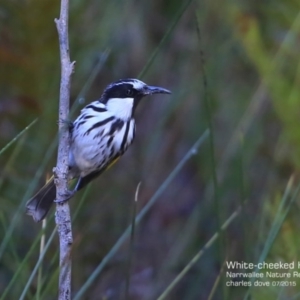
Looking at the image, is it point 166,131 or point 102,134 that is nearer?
point 102,134

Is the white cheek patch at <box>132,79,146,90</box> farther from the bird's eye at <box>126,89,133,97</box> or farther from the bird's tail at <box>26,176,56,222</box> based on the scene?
the bird's tail at <box>26,176,56,222</box>

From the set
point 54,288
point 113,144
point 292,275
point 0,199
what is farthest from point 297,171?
point 0,199

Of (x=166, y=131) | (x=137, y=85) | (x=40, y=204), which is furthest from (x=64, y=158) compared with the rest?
(x=166, y=131)

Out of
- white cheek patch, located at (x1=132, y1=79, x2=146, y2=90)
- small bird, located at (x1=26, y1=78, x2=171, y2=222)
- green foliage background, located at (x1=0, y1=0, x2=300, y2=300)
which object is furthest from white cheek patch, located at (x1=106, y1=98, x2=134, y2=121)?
green foliage background, located at (x1=0, y1=0, x2=300, y2=300)

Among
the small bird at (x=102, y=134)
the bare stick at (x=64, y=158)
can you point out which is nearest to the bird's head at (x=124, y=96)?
the small bird at (x=102, y=134)

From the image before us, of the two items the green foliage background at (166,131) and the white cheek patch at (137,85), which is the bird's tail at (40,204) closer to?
the green foliage background at (166,131)

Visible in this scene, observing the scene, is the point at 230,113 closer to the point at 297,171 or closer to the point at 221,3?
the point at 221,3

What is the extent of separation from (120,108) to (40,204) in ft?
Result: 1.64

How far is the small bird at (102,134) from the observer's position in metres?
2.91

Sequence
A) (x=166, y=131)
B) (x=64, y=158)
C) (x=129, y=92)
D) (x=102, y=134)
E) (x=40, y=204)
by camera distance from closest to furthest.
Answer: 1. (x=64, y=158)
2. (x=40, y=204)
3. (x=129, y=92)
4. (x=102, y=134)
5. (x=166, y=131)

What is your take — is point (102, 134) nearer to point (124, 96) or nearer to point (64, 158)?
point (124, 96)

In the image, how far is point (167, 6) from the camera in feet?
14.0

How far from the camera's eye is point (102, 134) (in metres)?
Answer: 2.96

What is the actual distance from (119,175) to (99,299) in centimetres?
83
